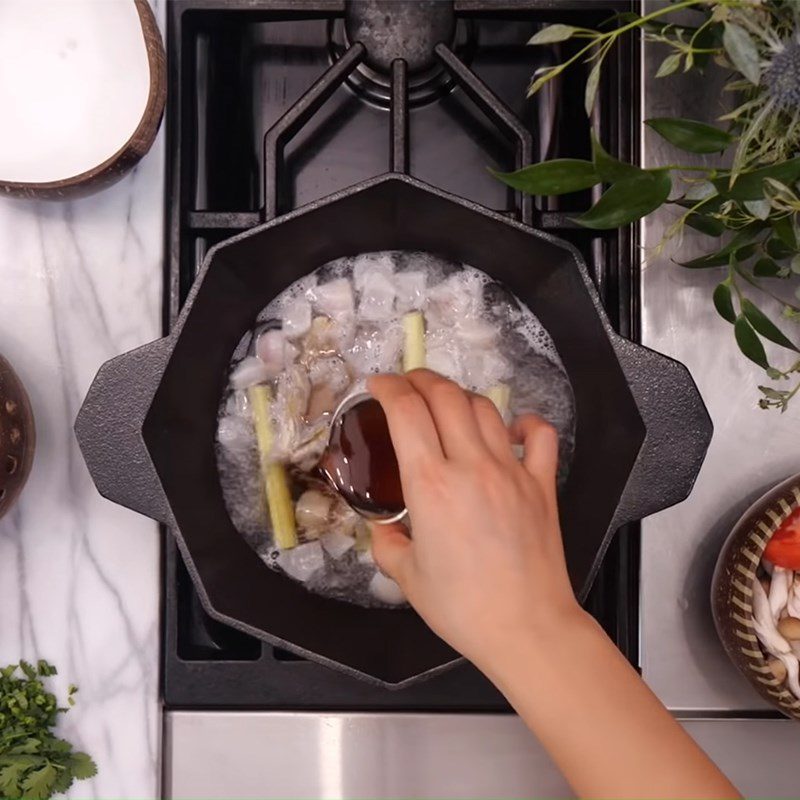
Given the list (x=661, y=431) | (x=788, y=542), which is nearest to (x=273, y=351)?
(x=661, y=431)

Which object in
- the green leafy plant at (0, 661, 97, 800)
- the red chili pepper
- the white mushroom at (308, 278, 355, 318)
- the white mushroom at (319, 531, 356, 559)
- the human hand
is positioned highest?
the white mushroom at (308, 278, 355, 318)

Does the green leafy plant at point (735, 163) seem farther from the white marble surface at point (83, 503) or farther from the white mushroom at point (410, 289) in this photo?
the white marble surface at point (83, 503)

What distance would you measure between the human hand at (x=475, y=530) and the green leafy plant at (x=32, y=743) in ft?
1.36

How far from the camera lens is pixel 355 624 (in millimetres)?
692

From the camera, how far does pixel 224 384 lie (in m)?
0.71

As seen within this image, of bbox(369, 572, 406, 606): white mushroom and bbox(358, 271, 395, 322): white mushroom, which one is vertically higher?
bbox(358, 271, 395, 322): white mushroom

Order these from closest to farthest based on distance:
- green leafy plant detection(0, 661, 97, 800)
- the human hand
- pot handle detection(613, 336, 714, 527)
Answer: the human hand, pot handle detection(613, 336, 714, 527), green leafy plant detection(0, 661, 97, 800)

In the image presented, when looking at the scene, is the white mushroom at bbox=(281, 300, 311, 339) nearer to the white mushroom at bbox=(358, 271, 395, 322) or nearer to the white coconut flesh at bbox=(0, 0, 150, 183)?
the white mushroom at bbox=(358, 271, 395, 322)

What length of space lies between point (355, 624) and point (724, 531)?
0.34 metres

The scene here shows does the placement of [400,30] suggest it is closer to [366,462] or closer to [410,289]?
[410,289]

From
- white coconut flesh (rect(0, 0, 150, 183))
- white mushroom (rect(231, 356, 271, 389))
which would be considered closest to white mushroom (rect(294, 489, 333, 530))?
white mushroom (rect(231, 356, 271, 389))

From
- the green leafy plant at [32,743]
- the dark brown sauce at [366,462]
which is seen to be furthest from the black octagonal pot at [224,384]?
the green leafy plant at [32,743]

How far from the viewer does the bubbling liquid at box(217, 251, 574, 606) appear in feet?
2.35

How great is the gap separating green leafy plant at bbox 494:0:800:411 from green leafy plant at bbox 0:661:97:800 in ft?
1.94
